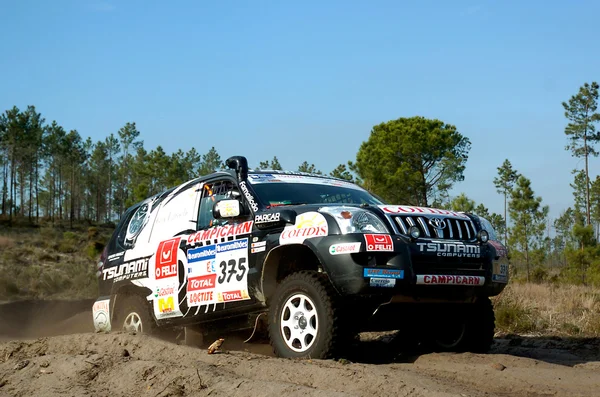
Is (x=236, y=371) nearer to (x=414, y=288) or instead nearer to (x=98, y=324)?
(x=414, y=288)

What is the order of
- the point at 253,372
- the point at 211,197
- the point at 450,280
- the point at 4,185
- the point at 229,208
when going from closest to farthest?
the point at 253,372 → the point at 450,280 → the point at 229,208 → the point at 211,197 → the point at 4,185

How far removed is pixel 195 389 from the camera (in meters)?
5.26

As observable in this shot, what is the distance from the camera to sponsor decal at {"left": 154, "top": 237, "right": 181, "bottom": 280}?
7.95m

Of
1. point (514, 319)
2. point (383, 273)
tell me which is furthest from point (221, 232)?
point (514, 319)

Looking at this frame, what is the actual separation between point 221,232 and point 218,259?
28 cm

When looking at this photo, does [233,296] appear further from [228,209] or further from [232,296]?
[228,209]

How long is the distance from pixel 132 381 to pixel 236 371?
83 centimetres

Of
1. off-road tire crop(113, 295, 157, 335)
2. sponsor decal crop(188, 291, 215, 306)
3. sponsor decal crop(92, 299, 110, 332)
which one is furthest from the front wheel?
sponsor decal crop(188, 291, 215, 306)

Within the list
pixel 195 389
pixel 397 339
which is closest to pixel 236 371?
pixel 195 389

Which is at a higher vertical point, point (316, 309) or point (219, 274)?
point (219, 274)

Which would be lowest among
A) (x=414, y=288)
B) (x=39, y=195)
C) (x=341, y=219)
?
(x=414, y=288)

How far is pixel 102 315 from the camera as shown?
9023 mm

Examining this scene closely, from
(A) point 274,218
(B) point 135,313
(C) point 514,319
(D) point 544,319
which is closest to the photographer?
(A) point 274,218

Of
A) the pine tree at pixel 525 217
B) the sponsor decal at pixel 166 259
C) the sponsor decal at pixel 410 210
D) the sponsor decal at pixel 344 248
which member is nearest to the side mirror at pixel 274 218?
the sponsor decal at pixel 344 248
